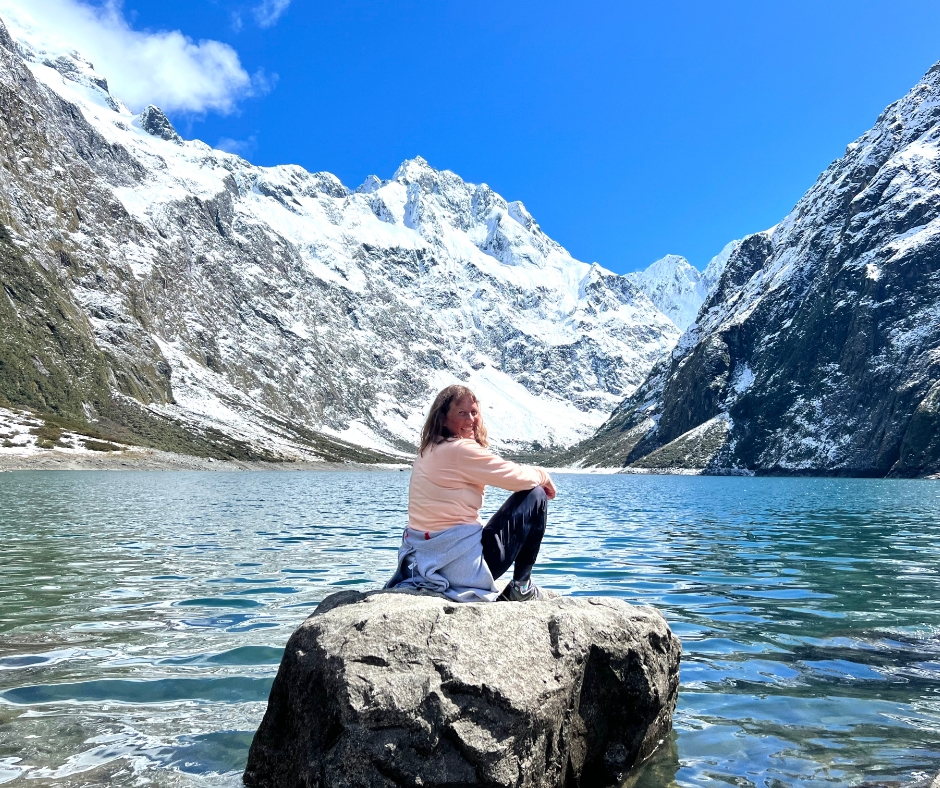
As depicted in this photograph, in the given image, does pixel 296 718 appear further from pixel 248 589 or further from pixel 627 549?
pixel 627 549

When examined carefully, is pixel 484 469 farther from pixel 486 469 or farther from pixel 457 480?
pixel 457 480

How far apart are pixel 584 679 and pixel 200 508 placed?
47505 mm

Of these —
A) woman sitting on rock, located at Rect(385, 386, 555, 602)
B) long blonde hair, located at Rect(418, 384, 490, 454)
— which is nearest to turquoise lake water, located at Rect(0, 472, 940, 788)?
woman sitting on rock, located at Rect(385, 386, 555, 602)

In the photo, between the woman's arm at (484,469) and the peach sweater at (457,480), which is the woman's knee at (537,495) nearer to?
the peach sweater at (457,480)

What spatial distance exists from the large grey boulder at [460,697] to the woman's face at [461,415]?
2098mm

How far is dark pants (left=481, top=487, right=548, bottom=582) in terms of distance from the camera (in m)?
9.20

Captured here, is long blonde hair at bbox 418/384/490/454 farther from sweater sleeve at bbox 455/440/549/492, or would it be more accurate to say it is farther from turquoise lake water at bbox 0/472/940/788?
turquoise lake water at bbox 0/472/940/788

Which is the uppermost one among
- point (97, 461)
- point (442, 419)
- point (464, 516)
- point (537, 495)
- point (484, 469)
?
point (442, 419)

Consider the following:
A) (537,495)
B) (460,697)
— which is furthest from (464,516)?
(460,697)

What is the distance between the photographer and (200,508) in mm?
50875

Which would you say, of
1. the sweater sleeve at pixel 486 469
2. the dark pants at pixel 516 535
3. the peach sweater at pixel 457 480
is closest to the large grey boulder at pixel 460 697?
the dark pants at pixel 516 535

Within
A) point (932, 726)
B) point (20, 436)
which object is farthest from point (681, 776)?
point (20, 436)

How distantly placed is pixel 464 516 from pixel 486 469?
0.68 m

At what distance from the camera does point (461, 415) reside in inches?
362
